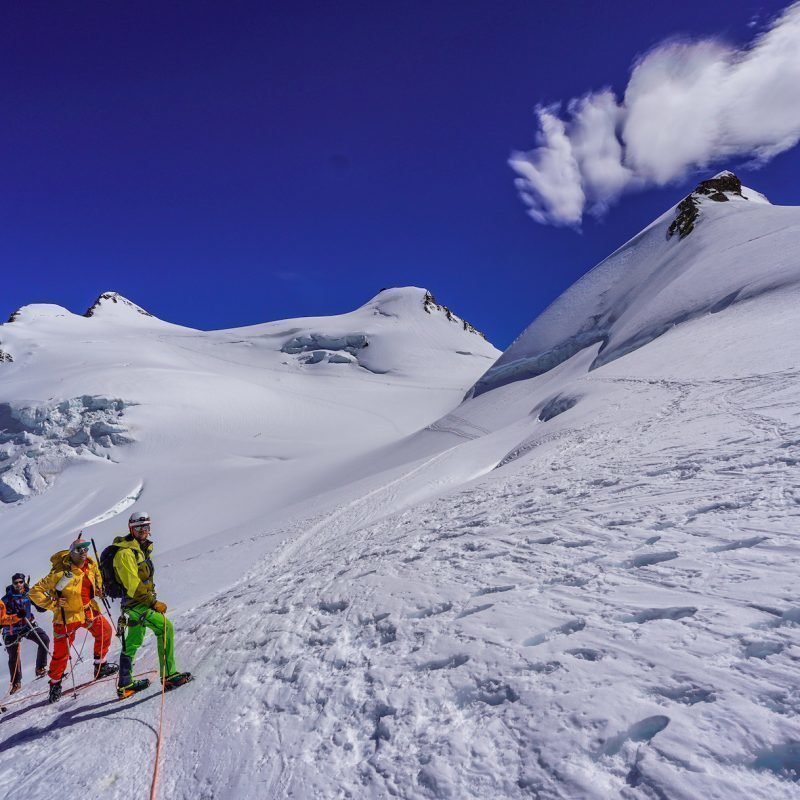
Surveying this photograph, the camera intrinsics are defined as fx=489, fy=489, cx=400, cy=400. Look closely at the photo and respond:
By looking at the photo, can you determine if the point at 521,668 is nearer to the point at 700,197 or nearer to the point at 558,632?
the point at 558,632

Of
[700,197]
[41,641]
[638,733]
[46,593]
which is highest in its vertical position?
[700,197]

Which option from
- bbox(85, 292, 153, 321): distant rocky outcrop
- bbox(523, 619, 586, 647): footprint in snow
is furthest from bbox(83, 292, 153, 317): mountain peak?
bbox(523, 619, 586, 647): footprint in snow

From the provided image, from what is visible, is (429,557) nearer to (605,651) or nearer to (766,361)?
(605,651)

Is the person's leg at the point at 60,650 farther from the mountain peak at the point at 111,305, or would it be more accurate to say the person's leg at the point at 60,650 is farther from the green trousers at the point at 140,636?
the mountain peak at the point at 111,305

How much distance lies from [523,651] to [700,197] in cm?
4550

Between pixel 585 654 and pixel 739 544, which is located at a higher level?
pixel 739 544

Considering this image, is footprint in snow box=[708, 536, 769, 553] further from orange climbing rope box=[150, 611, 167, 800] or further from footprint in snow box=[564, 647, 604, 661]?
orange climbing rope box=[150, 611, 167, 800]

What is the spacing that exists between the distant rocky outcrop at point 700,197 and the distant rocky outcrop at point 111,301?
137m

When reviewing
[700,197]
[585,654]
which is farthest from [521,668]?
[700,197]

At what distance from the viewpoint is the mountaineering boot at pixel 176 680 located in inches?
183

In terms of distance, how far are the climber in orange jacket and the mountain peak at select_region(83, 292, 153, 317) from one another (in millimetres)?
145307

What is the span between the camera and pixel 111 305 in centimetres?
13850

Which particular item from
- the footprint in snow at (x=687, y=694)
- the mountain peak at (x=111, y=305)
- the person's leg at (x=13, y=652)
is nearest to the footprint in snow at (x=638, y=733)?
the footprint in snow at (x=687, y=694)

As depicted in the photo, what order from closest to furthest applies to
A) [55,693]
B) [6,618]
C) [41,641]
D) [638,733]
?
[638,733] < [55,693] < [6,618] < [41,641]
